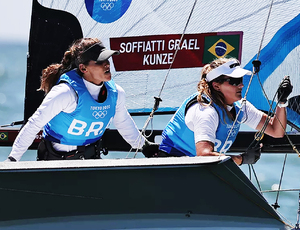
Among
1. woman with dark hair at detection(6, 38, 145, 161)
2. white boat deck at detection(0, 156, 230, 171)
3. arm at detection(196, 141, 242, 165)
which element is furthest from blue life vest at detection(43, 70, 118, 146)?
white boat deck at detection(0, 156, 230, 171)

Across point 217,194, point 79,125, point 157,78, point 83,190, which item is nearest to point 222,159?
point 217,194

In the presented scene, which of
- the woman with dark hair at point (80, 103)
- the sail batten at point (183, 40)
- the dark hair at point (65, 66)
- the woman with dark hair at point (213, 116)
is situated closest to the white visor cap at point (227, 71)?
the woman with dark hair at point (213, 116)

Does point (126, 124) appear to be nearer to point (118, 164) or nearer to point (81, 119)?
point (81, 119)

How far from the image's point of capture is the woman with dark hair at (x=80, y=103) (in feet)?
9.67

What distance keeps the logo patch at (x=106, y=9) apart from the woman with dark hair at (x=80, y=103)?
0.70 metres

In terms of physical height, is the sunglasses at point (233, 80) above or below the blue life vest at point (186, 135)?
above

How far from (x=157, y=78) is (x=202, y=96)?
0.99 meters

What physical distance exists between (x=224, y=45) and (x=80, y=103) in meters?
0.97

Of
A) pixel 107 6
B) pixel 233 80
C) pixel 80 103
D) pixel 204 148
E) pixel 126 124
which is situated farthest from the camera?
pixel 107 6

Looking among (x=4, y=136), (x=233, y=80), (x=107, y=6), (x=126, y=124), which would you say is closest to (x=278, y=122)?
(x=233, y=80)

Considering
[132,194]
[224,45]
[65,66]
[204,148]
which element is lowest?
[132,194]

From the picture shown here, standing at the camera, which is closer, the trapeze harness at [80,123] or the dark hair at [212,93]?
the dark hair at [212,93]

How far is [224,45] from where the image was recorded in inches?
144

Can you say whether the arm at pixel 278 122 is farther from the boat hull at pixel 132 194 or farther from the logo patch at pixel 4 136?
the logo patch at pixel 4 136
